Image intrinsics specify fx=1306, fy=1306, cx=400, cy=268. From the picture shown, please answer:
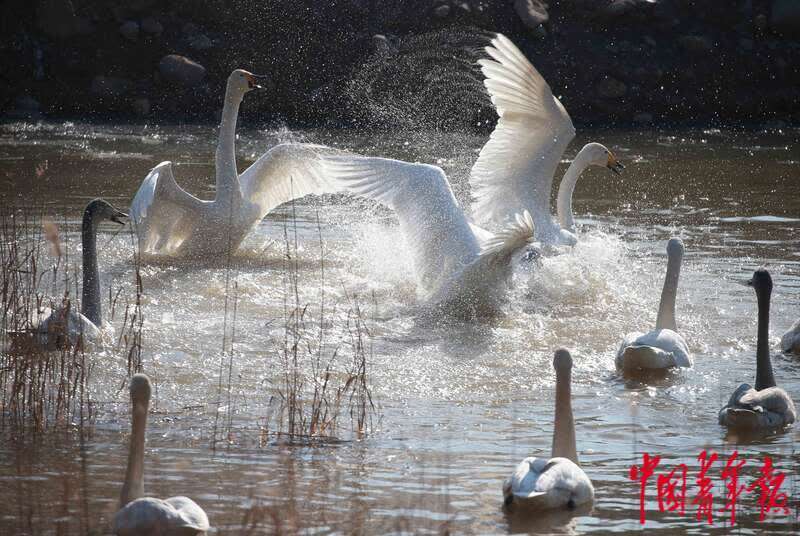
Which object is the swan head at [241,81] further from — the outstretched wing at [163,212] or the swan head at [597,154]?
the swan head at [597,154]

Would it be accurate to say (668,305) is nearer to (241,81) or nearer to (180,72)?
(241,81)

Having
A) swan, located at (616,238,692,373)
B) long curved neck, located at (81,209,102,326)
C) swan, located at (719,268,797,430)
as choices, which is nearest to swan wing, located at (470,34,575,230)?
swan, located at (616,238,692,373)

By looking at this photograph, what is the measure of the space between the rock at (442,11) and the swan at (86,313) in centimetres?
1417

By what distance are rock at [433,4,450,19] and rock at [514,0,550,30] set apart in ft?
4.03

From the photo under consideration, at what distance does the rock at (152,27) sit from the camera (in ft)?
74.4

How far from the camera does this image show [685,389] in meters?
7.64

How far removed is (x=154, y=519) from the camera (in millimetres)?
4809

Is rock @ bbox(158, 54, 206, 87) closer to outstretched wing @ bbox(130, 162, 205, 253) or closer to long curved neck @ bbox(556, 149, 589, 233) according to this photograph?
outstretched wing @ bbox(130, 162, 205, 253)

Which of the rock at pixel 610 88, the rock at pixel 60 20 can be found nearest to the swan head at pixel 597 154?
the rock at pixel 610 88

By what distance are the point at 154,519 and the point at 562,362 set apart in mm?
2089

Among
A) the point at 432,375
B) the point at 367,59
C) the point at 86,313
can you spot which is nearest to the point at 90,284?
the point at 86,313

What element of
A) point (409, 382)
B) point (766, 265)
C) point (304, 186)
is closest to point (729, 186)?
point (766, 265)

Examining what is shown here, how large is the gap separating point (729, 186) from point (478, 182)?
17.9ft

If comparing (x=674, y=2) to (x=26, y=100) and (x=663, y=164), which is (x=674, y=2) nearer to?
(x=663, y=164)
